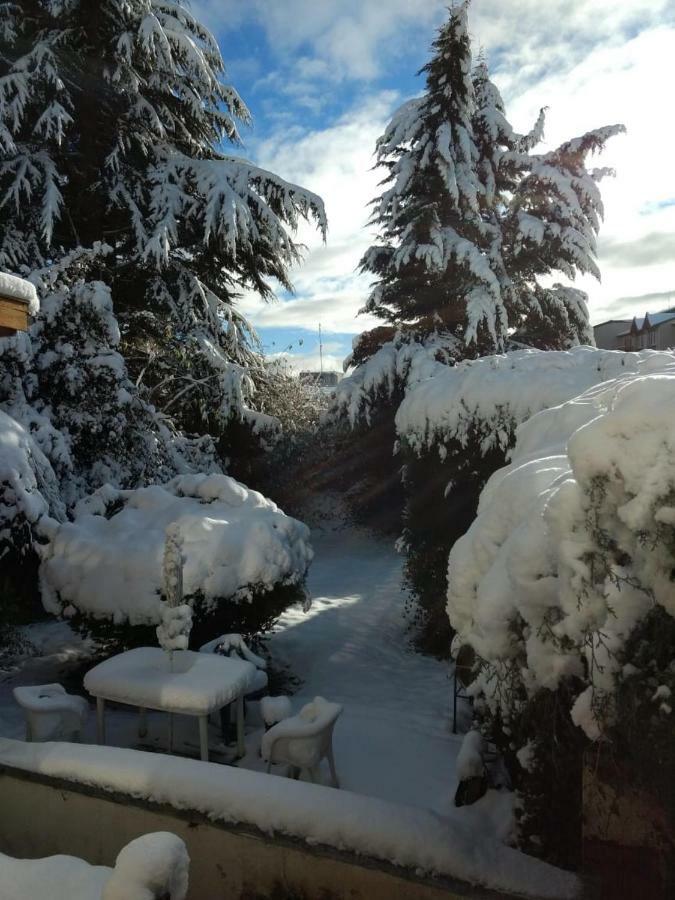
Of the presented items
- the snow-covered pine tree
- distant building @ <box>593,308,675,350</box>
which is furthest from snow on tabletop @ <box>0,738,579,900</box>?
distant building @ <box>593,308,675,350</box>

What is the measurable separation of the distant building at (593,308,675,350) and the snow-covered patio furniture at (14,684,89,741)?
3003 cm

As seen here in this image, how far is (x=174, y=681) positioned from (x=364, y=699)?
2497 millimetres

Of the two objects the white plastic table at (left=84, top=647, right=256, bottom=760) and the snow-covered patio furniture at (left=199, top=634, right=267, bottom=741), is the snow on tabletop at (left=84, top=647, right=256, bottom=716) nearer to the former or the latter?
the white plastic table at (left=84, top=647, right=256, bottom=760)

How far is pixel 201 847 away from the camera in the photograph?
2895 mm

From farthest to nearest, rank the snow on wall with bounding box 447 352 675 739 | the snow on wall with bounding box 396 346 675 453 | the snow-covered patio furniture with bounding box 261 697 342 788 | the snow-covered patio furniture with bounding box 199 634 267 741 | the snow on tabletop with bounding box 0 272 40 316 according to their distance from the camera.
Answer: the snow on wall with bounding box 396 346 675 453 < the snow-covered patio furniture with bounding box 199 634 267 741 < the snow-covered patio furniture with bounding box 261 697 342 788 < the snow on tabletop with bounding box 0 272 40 316 < the snow on wall with bounding box 447 352 675 739

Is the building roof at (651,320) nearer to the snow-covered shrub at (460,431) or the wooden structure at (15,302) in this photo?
the snow-covered shrub at (460,431)

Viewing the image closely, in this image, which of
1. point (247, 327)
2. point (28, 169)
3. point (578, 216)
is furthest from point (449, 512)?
point (578, 216)

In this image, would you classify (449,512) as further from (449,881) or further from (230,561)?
(449,881)

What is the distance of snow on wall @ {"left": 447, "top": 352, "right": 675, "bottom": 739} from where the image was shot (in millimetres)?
2078

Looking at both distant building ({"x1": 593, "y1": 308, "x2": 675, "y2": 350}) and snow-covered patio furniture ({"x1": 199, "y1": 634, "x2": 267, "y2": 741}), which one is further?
distant building ({"x1": 593, "y1": 308, "x2": 675, "y2": 350})

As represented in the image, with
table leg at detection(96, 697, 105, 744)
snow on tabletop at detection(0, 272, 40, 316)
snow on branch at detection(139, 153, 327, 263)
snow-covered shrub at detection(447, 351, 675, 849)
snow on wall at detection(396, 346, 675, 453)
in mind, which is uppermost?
snow on branch at detection(139, 153, 327, 263)

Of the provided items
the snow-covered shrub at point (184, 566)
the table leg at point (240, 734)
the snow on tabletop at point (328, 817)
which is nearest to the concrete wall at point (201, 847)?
the snow on tabletop at point (328, 817)

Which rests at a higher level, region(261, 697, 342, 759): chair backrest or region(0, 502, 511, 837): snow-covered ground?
region(261, 697, 342, 759): chair backrest

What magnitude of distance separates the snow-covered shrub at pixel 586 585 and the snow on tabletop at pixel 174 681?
76.5 inches
